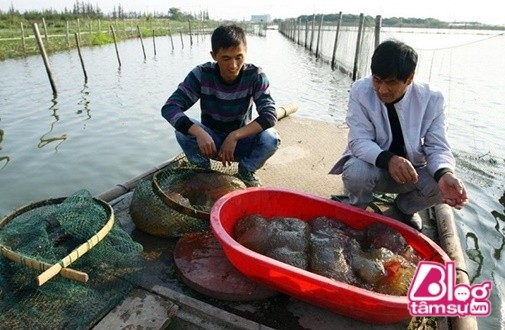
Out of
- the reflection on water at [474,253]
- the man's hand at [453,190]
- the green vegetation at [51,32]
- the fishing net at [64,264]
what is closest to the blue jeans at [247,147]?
the fishing net at [64,264]

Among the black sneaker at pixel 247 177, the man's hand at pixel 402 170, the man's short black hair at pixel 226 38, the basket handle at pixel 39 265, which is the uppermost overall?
the man's short black hair at pixel 226 38

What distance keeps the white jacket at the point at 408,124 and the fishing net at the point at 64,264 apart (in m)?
1.78

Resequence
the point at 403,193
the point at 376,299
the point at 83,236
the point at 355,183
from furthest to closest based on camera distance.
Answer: the point at 403,193 → the point at 355,183 → the point at 83,236 → the point at 376,299

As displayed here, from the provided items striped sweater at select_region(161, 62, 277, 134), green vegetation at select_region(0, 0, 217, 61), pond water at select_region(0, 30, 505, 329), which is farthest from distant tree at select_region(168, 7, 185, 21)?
striped sweater at select_region(161, 62, 277, 134)

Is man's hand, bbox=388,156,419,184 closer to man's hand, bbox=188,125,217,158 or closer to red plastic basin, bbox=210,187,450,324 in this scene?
red plastic basin, bbox=210,187,450,324

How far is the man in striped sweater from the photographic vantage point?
3.00 m

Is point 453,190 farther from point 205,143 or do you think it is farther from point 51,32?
point 51,32

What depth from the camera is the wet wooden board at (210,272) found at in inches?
87.8

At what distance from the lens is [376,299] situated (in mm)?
1809

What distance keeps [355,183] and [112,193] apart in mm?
2132

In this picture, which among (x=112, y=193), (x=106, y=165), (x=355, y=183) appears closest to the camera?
(x=355, y=183)

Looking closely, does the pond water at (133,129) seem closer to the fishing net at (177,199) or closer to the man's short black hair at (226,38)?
the fishing net at (177,199)

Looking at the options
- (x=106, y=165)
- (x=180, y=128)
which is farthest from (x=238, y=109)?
(x=106, y=165)

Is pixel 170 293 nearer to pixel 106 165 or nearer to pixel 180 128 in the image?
pixel 180 128
